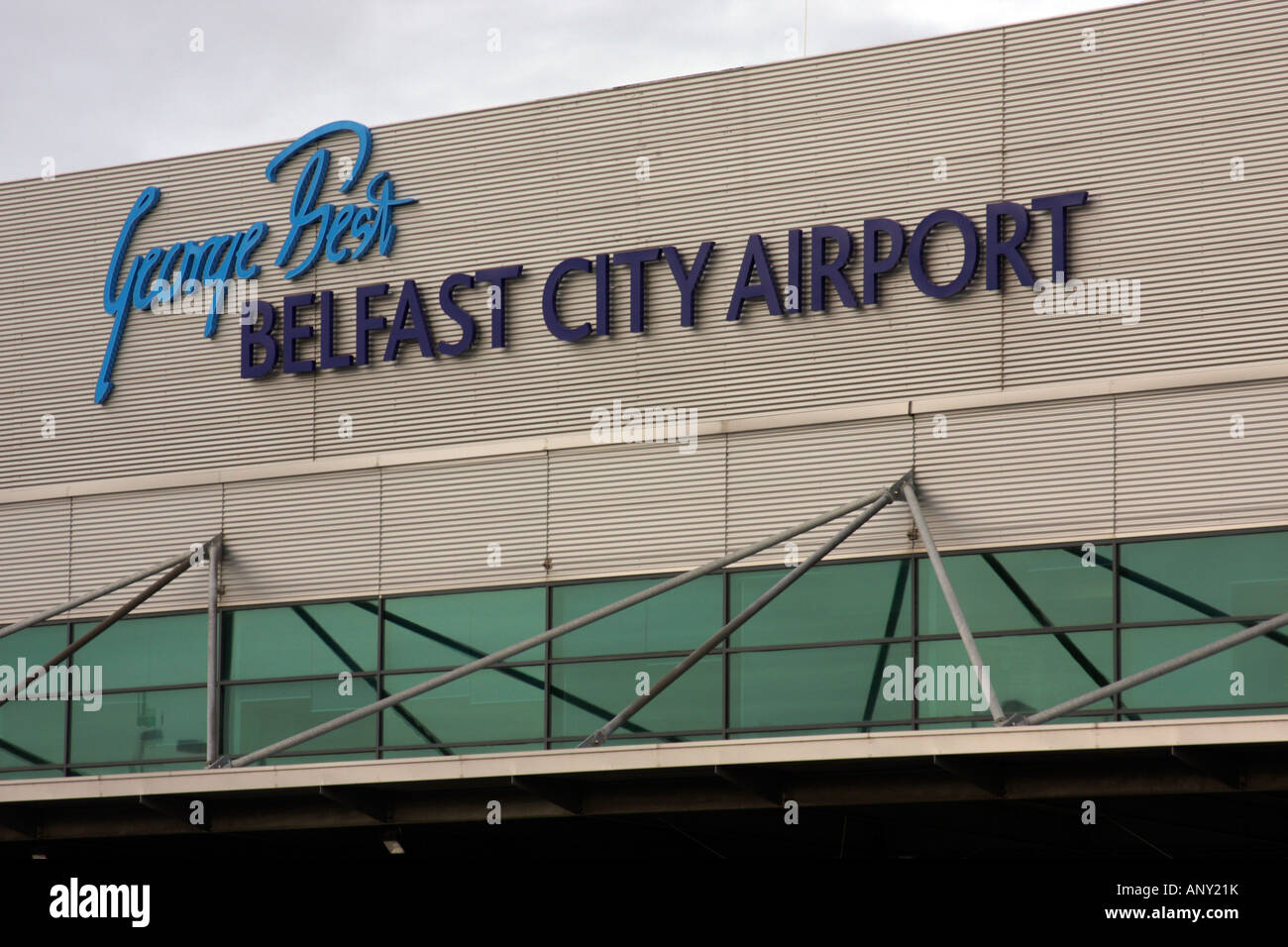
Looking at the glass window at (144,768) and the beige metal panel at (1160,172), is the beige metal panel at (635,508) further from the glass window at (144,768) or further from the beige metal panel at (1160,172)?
the glass window at (144,768)

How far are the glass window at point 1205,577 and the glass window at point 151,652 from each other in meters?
12.7

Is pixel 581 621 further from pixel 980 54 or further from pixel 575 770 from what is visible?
pixel 980 54

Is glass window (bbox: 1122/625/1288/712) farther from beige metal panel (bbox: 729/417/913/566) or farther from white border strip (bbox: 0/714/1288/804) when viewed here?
beige metal panel (bbox: 729/417/913/566)

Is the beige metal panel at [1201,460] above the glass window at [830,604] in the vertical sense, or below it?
above

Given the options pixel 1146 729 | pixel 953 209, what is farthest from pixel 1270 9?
pixel 1146 729

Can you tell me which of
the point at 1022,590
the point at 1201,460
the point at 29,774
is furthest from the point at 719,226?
the point at 29,774

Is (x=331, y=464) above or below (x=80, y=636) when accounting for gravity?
above

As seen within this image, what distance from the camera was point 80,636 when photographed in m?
27.5

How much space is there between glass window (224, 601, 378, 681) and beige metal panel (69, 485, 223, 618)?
919 millimetres

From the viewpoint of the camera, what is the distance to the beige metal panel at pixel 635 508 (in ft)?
81.3

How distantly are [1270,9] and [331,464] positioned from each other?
13.4 meters

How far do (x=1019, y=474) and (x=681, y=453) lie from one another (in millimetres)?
4399

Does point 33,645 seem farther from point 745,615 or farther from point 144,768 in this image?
point 745,615

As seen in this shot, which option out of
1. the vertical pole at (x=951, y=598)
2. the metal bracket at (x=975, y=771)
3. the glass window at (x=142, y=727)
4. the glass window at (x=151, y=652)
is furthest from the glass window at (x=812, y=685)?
the glass window at (x=151, y=652)
